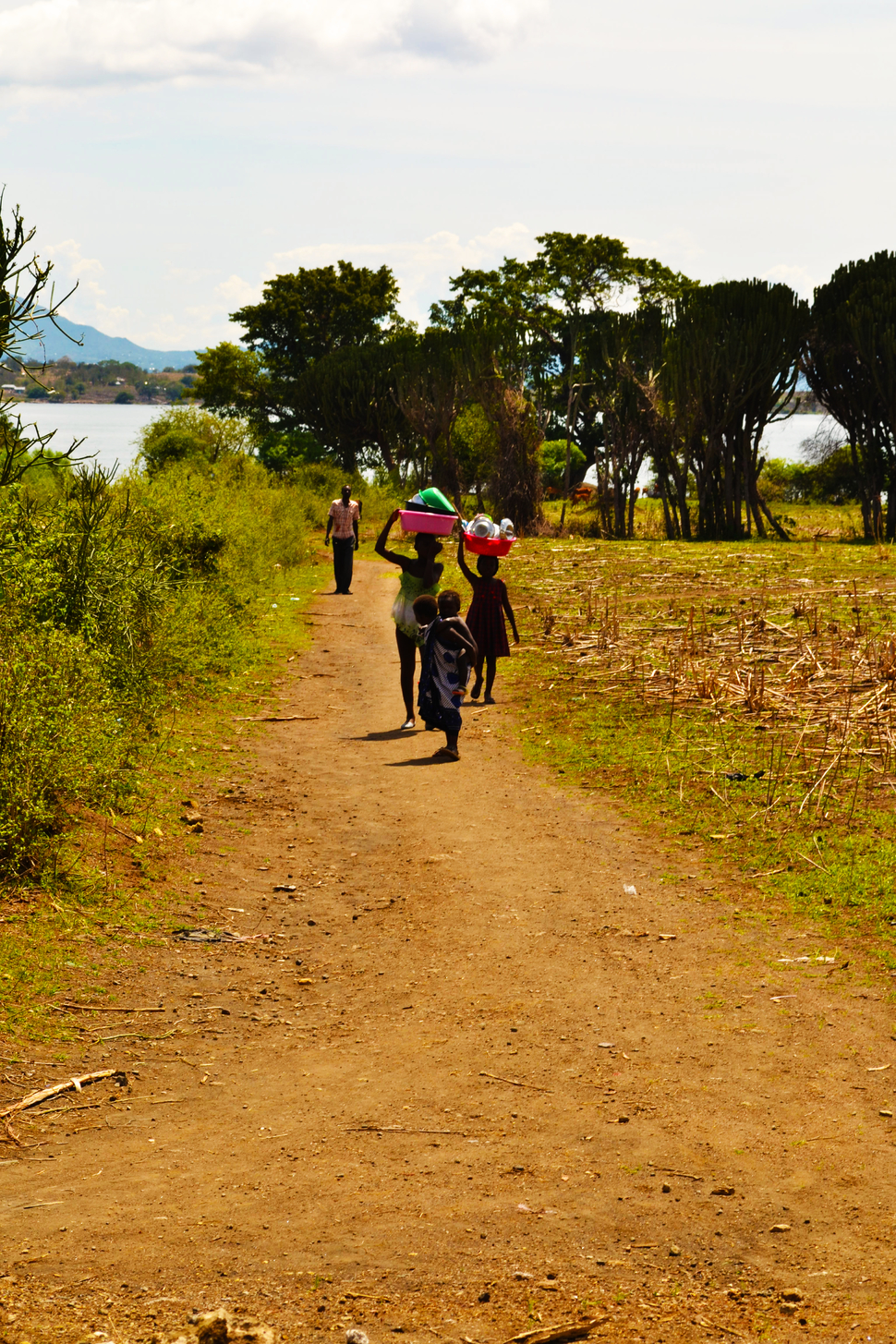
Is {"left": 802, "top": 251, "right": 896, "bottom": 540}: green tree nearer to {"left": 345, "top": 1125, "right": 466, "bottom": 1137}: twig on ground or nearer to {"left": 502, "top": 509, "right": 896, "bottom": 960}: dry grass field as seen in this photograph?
{"left": 502, "top": 509, "right": 896, "bottom": 960}: dry grass field

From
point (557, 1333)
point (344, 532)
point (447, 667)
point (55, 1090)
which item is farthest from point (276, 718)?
point (557, 1333)

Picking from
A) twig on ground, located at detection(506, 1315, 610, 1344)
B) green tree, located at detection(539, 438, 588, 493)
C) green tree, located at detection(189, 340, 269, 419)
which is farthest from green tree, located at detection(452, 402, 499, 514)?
twig on ground, located at detection(506, 1315, 610, 1344)

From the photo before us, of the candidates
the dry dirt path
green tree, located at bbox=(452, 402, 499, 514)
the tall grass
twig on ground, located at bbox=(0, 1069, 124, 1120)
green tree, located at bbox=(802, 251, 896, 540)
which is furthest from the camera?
green tree, located at bbox=(452, 402, 499, 514)

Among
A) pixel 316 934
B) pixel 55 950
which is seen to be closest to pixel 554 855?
pixel 316 934

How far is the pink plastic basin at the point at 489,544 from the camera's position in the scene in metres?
11.6

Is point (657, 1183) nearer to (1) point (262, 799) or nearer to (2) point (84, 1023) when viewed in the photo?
(2) point (84, 1023)

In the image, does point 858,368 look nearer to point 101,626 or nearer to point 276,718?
point 276,718

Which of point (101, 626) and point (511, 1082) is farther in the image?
point (101, 626)

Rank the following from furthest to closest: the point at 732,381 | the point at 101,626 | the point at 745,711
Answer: the point at 732,381
the point at 745,711
the point at 101,626

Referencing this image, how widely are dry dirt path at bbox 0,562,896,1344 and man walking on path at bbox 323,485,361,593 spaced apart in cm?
1206

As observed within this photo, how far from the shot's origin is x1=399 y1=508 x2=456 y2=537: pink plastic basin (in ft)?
34.1

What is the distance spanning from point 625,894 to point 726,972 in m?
1.22

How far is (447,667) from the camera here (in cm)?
1002

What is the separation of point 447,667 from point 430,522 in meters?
1.32
